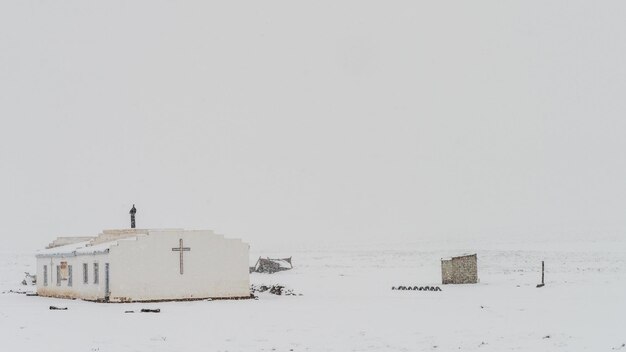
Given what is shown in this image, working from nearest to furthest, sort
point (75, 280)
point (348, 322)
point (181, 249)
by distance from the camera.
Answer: point (348, 322) < point (181, 249) < point (75, 280)

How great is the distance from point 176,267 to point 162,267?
2.57ft

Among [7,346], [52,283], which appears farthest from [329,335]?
[52,283]

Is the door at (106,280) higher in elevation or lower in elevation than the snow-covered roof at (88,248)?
lower

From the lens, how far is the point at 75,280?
53.6 metres

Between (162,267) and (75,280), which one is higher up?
(162,267)

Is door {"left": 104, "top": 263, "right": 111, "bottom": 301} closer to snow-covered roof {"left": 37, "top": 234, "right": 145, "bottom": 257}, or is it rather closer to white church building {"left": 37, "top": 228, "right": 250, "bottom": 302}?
white church building {"left": 37, "top": 228, "right": 250, "bottom": 302}

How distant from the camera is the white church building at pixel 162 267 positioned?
48.7m

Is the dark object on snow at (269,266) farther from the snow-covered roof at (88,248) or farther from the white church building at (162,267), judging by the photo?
the white church building at (162,267)

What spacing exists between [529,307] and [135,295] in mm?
20946

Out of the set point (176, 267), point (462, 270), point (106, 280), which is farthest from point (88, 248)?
point (462, 270)

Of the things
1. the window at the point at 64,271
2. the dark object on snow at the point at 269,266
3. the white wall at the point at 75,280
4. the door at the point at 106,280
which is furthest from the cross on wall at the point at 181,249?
the dark object on snow at the point at 269,266

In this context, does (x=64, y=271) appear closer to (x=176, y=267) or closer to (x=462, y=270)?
(x=176, y=267)

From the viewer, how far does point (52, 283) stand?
57.3m

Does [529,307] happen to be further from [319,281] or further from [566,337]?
[319,281]
